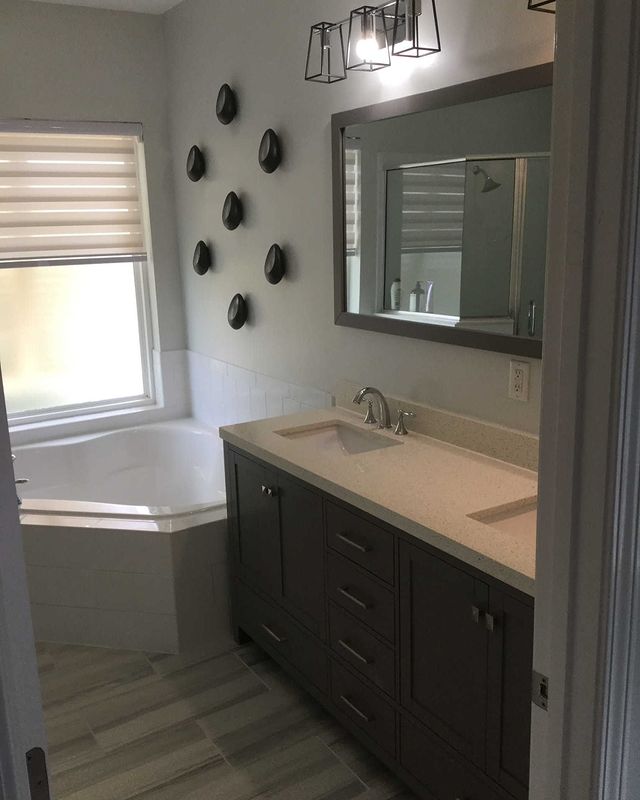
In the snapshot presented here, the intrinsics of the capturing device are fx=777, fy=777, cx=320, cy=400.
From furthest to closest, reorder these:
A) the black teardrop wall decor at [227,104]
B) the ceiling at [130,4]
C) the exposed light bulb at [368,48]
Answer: the ceiling at [130,4], the black teardrop wall decor at [227,104], the exposed light bulb at [368,48]

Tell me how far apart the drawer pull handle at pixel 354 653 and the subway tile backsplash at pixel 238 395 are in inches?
42.7

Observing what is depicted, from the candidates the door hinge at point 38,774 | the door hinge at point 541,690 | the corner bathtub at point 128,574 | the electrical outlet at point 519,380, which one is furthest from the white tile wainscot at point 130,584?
the door hinge at point 38,774

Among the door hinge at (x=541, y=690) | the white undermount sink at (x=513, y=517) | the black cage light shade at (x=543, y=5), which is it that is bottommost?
the white undermount sink at (x=513, y=517)

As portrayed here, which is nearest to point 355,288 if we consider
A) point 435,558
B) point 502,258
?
point 502,258

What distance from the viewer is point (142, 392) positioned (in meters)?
4.39

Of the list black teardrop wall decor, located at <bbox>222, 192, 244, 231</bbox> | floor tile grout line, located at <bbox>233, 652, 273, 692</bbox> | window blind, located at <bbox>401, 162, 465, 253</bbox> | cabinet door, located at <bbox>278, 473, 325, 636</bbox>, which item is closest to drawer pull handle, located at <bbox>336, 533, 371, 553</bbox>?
cabinet door, located at <bbox>278, 473, 325, 636</bbox>

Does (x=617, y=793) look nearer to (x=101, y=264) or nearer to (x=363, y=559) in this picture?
(x=363, y=559)

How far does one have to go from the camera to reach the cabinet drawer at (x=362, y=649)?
6.97 feet

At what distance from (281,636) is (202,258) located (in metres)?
1.96

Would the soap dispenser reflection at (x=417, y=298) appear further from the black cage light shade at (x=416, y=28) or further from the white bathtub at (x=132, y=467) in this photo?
the white bathtub at (x=132, y=467)

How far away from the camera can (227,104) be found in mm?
3381

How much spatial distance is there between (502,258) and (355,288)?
743 mm

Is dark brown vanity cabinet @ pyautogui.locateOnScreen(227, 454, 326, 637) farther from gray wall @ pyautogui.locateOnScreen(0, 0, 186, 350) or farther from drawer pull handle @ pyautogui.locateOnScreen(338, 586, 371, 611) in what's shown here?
gray wall @ pyautogui.locateOnScreen(0, 0, 186, 350)

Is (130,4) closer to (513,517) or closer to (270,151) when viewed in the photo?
(270,151)
